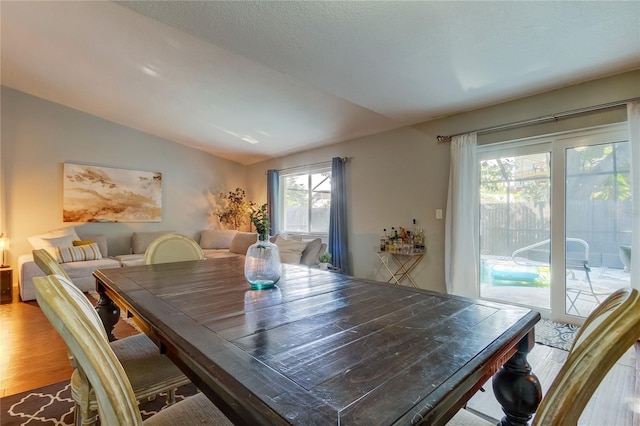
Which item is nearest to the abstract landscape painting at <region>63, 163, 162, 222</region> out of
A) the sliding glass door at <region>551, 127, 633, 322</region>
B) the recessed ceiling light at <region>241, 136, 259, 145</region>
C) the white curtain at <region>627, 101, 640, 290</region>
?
the recessed ceiling light at <region>241, 136, 259, 145</region>

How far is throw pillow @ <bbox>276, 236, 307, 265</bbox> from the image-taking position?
152 inches

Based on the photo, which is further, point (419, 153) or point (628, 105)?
point (419, 153)

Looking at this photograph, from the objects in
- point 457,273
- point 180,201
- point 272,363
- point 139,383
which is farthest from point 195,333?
point 180,201

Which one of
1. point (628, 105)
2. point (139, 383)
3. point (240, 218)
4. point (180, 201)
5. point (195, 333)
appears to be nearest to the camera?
point (195, 333)

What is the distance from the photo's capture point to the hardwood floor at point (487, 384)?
5.71 ft

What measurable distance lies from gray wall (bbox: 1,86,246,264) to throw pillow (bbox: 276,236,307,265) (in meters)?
3.09

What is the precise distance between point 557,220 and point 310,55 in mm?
2921

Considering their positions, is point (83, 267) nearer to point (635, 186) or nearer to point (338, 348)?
point (338, 348)

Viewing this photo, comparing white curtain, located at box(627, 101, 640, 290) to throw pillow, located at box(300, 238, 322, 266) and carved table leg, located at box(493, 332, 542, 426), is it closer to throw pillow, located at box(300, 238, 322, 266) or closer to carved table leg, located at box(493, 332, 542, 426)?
carved table leg, located at box(493, 332, 542, 426)

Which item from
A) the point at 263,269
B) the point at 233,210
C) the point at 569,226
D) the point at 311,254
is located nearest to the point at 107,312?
the point at 263,269

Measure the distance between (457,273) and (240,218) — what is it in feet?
15.7

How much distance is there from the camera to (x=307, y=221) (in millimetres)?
5816

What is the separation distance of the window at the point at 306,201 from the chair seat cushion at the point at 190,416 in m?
4.46

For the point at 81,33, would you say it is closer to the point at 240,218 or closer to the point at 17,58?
the point at 17,58
